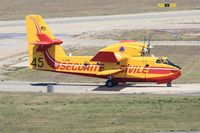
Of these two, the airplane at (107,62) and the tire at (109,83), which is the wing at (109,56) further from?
the tire at (109,83)

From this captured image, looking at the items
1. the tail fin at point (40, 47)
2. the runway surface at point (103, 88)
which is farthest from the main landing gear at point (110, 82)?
the tail fin at point (40, 47)

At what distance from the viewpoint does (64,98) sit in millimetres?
35750

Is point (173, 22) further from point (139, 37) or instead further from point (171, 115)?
point (171, 115)

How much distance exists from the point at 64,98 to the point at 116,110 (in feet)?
18.0

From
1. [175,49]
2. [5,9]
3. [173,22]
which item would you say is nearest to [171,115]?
[175,49]

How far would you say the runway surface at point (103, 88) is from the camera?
39.6 m

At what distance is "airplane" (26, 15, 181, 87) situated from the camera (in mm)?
41812

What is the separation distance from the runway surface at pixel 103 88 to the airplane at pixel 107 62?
61 centimetres

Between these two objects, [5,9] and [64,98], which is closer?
[64,98]

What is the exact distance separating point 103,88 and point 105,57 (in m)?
1.94

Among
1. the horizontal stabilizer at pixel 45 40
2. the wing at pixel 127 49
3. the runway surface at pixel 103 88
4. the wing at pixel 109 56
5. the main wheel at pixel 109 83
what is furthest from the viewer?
the horizontal stabilizer at pixel 45 40

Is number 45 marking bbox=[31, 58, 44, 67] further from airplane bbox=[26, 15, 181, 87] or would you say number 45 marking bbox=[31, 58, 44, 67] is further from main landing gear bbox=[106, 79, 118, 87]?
main landing gear bbox=[106, 79, 118, 87]

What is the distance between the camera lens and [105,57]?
139 ft

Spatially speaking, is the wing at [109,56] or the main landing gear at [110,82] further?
the main landing gear at [110,82]
